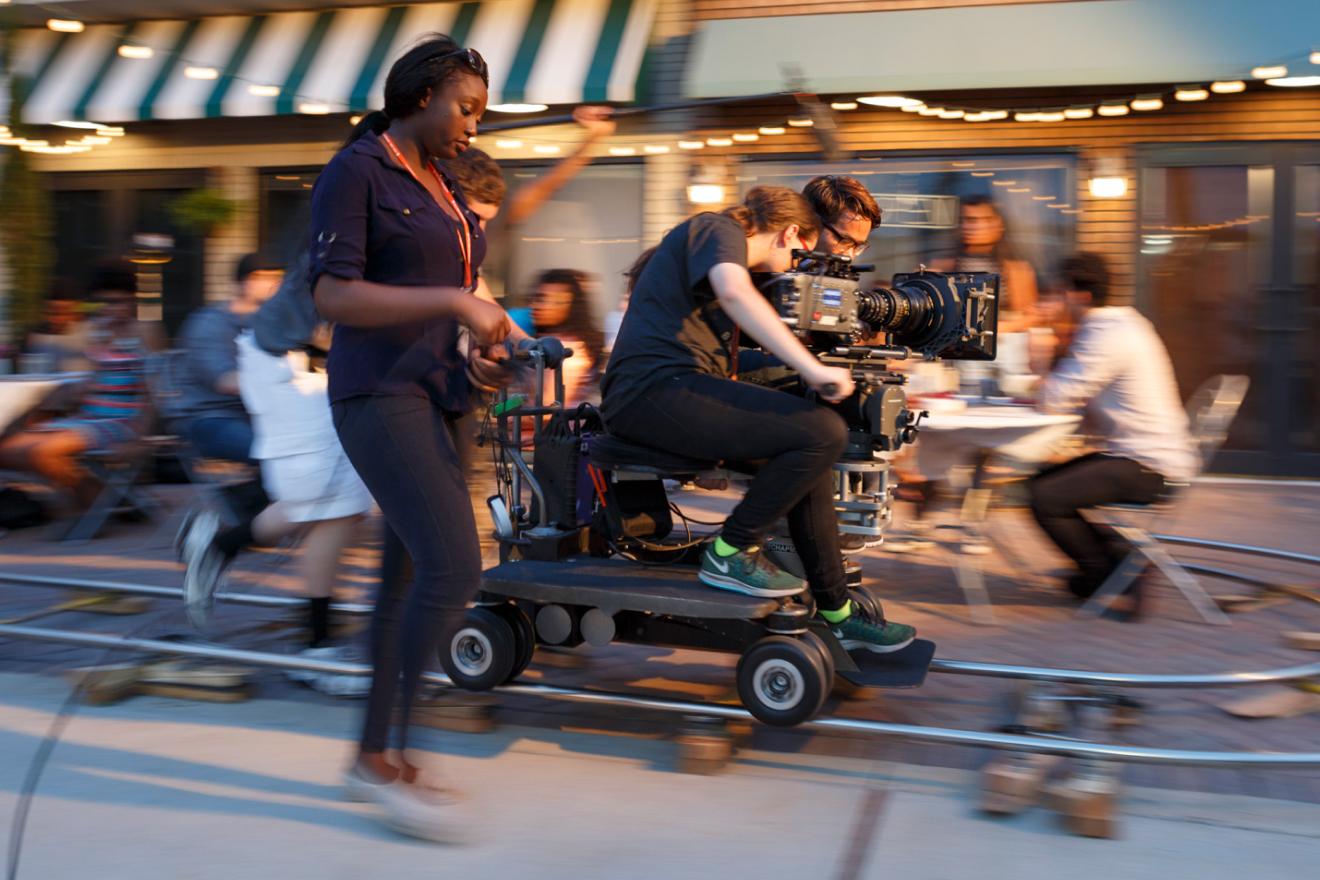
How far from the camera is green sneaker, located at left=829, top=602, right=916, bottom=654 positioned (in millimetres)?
4266

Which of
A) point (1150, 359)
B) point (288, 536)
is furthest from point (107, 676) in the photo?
point (1150, 359)

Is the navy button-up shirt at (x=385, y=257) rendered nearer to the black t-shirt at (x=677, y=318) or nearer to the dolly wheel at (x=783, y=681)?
the black t-shirt at (x=677, y=318)

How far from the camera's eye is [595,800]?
359cm

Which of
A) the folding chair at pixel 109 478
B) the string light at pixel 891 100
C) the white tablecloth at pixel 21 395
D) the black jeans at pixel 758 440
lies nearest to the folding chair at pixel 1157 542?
the black jeans at pixel 758 440

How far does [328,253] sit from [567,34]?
8813mm

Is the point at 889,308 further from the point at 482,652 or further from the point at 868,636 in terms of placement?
the point at 482,652

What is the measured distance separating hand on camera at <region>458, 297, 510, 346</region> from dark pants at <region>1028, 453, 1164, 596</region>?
3.65 m

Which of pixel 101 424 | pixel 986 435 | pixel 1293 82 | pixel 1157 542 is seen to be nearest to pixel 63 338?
pixel 101 424

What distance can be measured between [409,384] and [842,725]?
155cm

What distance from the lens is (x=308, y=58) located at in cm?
1216

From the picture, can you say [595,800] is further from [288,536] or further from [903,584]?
[903,584]

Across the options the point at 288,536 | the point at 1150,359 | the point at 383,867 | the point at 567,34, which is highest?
the point at 567,34

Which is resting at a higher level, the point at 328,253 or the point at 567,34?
the point at 567,34

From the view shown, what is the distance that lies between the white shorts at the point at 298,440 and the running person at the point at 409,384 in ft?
4.78
